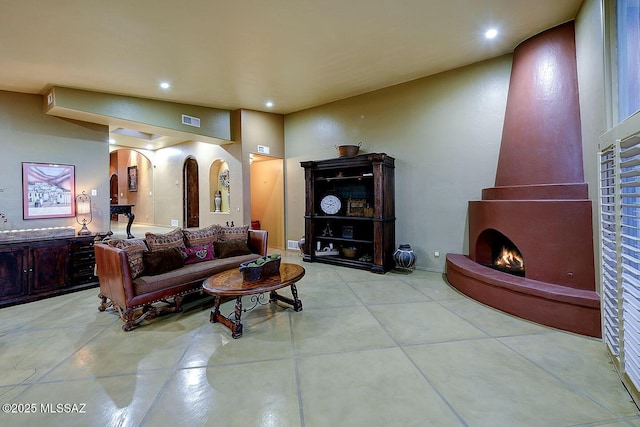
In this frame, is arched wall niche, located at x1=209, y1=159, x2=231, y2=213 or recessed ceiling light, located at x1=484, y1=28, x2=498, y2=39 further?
arched wall niche, located at x1=209, y1=159, x2=231, y2=213

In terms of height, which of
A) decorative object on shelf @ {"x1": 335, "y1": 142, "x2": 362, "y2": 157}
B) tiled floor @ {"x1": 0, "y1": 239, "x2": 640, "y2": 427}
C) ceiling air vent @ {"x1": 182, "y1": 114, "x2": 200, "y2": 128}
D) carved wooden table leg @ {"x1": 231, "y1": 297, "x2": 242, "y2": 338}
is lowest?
tiled floor @ {"x1": 0, "y1": 239, "x2": 640, "y2": 427}

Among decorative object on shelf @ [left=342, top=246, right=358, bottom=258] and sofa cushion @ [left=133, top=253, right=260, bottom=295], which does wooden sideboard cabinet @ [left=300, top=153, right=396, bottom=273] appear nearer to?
decorative object on shelf @ [left=342, top=246, right=358, bottom=258]

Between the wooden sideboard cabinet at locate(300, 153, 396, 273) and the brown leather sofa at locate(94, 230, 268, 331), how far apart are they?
2.41m

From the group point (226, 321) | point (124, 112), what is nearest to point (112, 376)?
point (226, 321)

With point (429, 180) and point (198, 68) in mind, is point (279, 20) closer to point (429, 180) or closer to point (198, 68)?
point (198, 68)

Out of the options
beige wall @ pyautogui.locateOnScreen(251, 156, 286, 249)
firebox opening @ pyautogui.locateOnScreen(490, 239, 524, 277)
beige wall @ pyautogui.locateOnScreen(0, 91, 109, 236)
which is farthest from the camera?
beige wall @ pyautogui.locateOnScreen(251, 156, 286, 249)

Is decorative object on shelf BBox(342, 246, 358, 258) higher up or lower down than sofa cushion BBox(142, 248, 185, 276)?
lower down

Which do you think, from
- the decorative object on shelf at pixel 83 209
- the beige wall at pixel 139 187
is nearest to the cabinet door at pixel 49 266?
the decorative object on shelf at pixel 83 209

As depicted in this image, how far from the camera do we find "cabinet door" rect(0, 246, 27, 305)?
134 inches

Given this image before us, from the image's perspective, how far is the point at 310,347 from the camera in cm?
236

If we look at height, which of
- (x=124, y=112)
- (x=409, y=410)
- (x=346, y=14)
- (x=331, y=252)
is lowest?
(x=409, y=410)

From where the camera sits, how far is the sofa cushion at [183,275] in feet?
9.54

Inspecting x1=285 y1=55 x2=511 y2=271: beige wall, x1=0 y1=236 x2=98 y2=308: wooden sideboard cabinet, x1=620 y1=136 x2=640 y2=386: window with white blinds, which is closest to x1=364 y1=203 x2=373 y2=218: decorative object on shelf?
x1=285 y1=55 x2=511 y2=271: beige wall

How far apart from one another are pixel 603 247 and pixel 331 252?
12.9 feet
